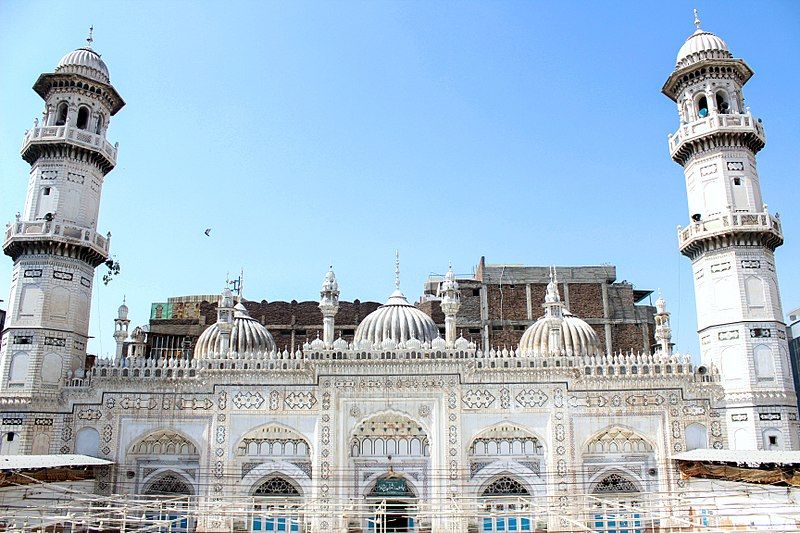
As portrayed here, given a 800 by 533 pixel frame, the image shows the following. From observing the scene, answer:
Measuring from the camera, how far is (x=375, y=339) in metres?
29.3

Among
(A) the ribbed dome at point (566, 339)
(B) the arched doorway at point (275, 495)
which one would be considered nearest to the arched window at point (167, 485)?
(B) the arched doorway at point (275, 495)

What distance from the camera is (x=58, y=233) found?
28250 millimetres

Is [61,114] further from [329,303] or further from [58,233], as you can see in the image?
[329,303]

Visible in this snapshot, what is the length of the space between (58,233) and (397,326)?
15088 mm

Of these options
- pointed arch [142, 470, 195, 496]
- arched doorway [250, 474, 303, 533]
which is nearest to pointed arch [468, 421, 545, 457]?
arched doorway [250, 474, 303, 533]

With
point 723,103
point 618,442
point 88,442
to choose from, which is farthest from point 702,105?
point 88,442

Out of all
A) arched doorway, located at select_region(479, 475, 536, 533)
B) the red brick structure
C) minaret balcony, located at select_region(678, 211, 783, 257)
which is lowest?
arched doorway, located at select_region(479, 475, 536, 533)

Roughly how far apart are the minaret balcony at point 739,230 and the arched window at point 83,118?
27548mm

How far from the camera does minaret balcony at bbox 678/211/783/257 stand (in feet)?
89.4

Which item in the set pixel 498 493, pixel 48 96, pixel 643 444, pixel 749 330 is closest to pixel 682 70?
pixel 749 330

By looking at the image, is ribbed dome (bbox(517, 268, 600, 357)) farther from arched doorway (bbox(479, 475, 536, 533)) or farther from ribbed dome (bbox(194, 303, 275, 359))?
ribbed dome (bbox(194, 303, 275, 359))

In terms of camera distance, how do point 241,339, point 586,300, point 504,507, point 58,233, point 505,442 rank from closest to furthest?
point 504,507
point 505,442
point 58,233
point 241,339
point 586,300

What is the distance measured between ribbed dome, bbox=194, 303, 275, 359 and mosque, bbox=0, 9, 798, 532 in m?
2.84

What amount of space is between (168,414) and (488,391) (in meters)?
13.3
